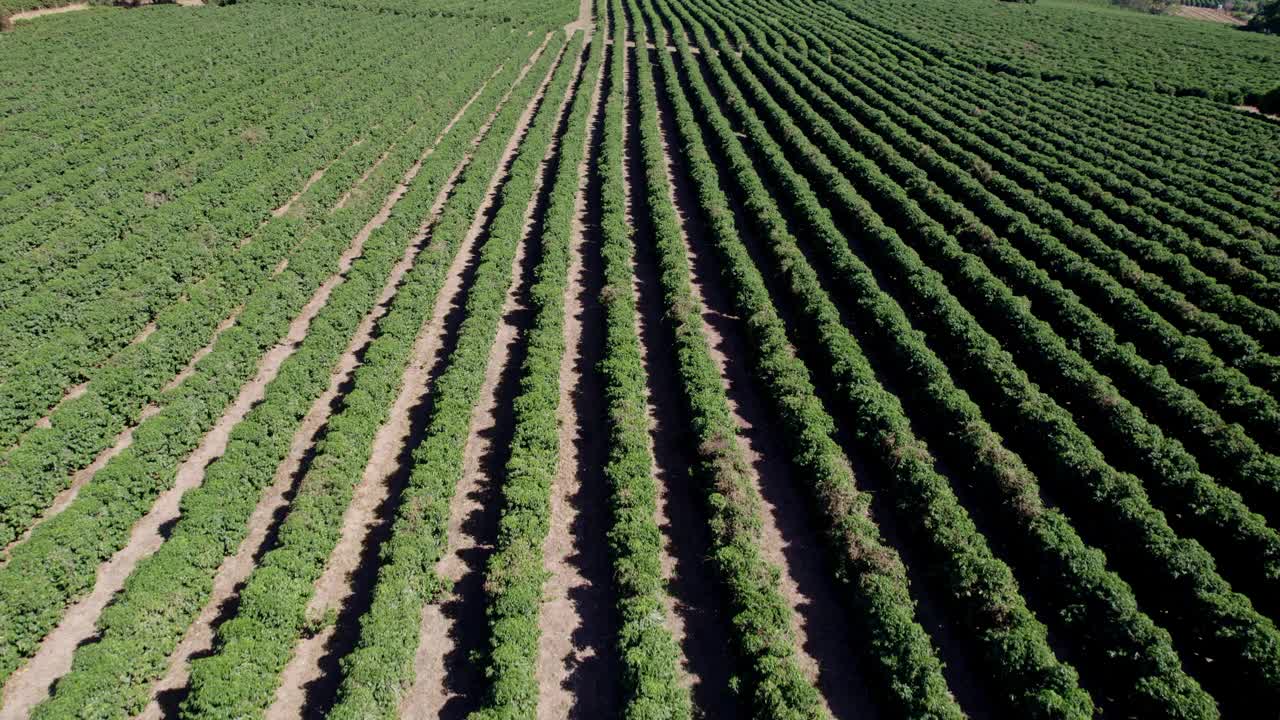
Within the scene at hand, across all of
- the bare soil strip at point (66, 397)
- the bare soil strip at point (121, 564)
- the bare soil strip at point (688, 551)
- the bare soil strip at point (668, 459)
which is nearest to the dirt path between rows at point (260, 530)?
the bare soil strip at point (121, 564)

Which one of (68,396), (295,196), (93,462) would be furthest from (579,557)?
(295,196)

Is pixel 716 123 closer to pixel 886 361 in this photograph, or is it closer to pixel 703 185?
pixel 703 185

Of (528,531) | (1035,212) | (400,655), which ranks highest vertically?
(1035,212)

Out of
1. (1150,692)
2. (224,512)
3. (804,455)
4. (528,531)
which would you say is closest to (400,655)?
(528,531)

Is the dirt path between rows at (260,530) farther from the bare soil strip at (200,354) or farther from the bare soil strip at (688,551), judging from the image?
the bare soil strip at (688,551)

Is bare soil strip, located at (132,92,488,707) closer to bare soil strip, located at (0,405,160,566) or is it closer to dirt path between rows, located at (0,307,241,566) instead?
dirt path between rows, located at (0,307,241,566)

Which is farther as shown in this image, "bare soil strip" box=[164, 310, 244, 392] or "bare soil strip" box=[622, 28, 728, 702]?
"bare soil strip" box=[164, 310, 244, 392]

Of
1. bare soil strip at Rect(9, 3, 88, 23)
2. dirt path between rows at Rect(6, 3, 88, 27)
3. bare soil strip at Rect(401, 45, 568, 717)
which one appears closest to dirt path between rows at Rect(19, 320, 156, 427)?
bare soil strip at Rect(401, 45, 568, 717)
